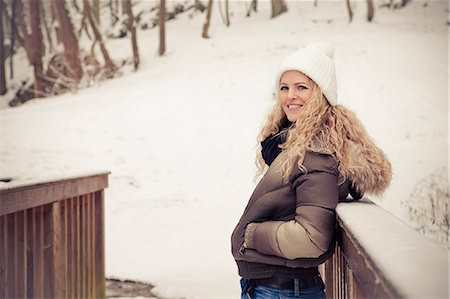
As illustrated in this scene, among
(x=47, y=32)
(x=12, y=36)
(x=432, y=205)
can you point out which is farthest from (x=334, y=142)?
(x=12, y=36)

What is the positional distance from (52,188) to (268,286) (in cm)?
137

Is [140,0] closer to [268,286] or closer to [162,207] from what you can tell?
[162,207]

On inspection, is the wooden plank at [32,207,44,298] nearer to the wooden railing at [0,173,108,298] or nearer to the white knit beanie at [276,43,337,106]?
the wooden railing at [0,173,108,298]

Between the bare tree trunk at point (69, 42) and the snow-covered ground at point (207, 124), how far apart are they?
2.37 feet

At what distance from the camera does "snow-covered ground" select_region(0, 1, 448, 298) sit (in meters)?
6.01

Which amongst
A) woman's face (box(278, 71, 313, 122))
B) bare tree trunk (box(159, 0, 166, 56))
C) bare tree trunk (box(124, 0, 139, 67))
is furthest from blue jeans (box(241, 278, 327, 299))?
bare tree trunk (box(159, 0, 166, 56))

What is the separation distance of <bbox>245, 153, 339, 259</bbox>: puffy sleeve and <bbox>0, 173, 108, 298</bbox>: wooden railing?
112 cm

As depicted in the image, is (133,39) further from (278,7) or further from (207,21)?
(278,7)

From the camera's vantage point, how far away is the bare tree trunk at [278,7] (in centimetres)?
1178

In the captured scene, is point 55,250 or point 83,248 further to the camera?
point 83,248

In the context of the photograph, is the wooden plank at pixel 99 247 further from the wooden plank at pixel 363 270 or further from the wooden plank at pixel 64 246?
the wooden plank at pixel 363 270

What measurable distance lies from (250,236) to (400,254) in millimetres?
574

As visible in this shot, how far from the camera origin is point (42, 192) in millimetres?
2359

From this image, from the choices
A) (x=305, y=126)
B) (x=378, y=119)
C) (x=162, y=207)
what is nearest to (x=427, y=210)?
(x=378, y=119)
